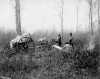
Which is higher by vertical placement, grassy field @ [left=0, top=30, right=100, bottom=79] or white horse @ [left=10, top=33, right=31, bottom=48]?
white horse @ [left=10, top=33, right=31, bottom=48]

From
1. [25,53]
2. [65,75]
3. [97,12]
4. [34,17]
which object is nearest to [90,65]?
[65,75]

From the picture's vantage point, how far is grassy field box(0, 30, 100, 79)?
18.9 ft

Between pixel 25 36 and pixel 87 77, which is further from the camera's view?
pixel 25 36

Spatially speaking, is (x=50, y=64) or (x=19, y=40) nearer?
(x=50, y=64)

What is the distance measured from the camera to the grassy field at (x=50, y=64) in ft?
18.9

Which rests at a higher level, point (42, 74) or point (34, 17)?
point (34, 17)

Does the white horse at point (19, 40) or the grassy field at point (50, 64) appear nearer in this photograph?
the grassy field at point (50, 64)

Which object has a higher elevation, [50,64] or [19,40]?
[19,40]

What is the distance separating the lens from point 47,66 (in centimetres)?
646

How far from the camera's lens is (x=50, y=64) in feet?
21.8

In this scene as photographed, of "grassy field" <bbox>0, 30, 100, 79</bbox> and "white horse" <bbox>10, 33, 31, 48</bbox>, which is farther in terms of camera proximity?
"white horse" <bbox>10, 33, 31, 48</bbox>

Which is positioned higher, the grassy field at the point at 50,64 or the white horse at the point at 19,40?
the white horse at the point at 19,40

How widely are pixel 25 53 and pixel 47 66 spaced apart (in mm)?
1889

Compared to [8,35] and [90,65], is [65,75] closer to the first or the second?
[90,65]
